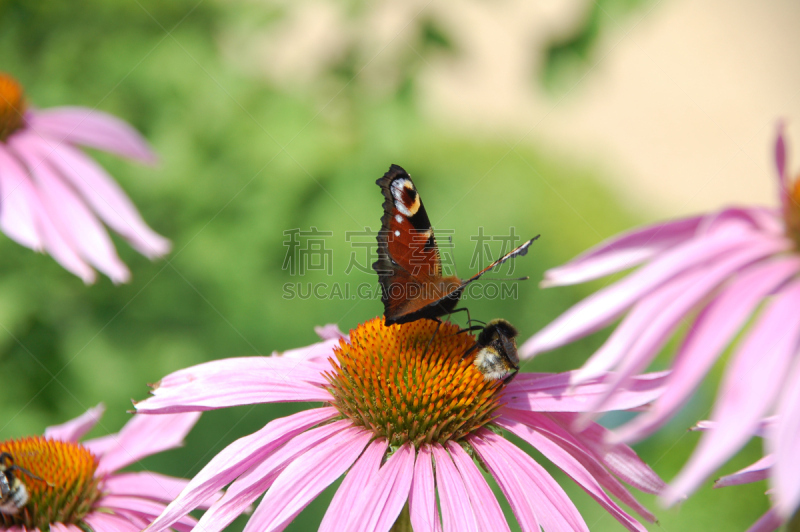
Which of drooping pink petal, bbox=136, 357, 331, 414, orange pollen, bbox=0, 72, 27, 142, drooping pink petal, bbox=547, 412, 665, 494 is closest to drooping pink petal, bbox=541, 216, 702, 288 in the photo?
drooping pink petal, bbox=547, 412, 665, 494

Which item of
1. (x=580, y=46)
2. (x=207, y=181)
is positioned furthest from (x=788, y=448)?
(x=207, y=181)

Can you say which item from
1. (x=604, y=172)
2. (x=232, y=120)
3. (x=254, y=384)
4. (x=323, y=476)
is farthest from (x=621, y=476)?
(x=604, y=172)

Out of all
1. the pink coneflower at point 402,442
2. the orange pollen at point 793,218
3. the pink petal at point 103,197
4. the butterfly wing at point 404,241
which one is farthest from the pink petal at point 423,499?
the pink petal at point 103,197

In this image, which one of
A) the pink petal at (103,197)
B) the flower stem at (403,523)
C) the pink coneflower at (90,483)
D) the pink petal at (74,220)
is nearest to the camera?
the flower stem at (403,523)

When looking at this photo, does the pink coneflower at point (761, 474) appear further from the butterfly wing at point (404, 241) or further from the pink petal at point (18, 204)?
the pink petal at point (18, 204)

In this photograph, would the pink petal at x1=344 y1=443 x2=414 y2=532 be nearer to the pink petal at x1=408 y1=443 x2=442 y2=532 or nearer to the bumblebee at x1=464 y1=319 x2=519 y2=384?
the pink petal at x1=408 y1=443 x2=442 y2=532
